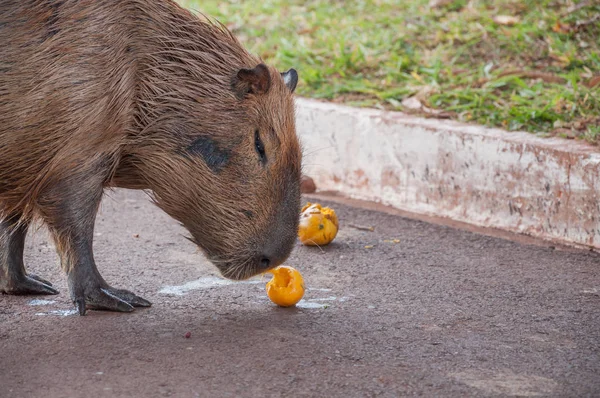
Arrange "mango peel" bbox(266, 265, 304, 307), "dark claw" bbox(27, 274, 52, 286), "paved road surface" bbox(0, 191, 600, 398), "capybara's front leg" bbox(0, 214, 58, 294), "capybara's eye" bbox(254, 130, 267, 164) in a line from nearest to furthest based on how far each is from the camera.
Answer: "paved road surface" bbox(0, 191, 600, 398) → "capybara's eye" bbox(254, 130, 267, 164) → "mango peel" bbox(266, 265, 304, 307) → "capybara's front leg" bbox(0, 214, 58, 294) → "dark claw" bbox(27, 274, 52, 286)

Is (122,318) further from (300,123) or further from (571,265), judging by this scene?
(300,123)

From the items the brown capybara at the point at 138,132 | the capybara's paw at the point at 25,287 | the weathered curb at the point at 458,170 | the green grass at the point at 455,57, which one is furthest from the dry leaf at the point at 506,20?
the capybara's paw at the point at 25,287

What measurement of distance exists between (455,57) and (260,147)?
3.51m

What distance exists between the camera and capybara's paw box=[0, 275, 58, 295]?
4500 mm

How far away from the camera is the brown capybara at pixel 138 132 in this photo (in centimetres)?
391

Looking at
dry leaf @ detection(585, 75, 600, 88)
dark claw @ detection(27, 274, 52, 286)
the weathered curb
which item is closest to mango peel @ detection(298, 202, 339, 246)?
the weathered curb

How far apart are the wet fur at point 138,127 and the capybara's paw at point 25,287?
390mm

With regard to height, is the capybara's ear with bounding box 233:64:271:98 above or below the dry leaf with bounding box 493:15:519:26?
below

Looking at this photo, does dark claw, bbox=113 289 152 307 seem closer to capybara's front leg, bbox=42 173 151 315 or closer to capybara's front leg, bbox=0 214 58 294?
capybara's front leg, bbox=42 173 151 315

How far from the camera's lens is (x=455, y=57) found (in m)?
7.19

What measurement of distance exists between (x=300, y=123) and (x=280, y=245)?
299cm

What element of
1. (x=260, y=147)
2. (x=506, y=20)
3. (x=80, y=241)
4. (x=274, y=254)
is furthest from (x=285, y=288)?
(x=506, y=20)

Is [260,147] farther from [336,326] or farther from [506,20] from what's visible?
[506,20]

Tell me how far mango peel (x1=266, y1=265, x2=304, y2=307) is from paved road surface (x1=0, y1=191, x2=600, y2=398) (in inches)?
2.4
